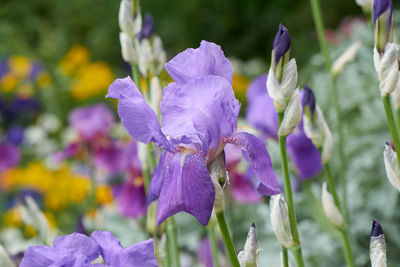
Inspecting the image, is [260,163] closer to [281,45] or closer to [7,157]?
[281,45]

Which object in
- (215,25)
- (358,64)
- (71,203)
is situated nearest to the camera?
(358,64)

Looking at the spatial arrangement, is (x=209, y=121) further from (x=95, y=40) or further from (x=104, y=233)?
(x=95, y=40)

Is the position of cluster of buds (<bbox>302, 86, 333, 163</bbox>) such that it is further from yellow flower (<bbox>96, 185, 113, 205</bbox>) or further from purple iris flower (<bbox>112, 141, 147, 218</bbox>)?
yellow flower (<bbox>96, 185, 113, 205</bbox>)

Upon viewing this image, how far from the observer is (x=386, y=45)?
448 millimetres

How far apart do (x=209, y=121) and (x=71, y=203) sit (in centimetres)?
140

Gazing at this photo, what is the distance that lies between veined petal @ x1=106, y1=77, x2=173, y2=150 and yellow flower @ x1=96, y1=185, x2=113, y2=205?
3.97ft

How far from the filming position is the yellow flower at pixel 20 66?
2545mm

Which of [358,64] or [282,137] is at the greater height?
[358,64]

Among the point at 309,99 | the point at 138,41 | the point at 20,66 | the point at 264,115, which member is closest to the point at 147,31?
the point at 138,41

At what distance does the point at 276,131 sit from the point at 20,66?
6.72ft

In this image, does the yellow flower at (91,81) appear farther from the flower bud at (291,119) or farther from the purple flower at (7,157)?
the flower bud at (291,119)

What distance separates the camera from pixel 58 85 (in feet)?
8.41

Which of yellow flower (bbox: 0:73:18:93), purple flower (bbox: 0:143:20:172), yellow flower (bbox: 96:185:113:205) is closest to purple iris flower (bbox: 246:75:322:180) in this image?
yellow flower (bbox: 96:185:113:205)

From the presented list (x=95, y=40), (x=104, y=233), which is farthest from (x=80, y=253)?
(x=95, y=40)
